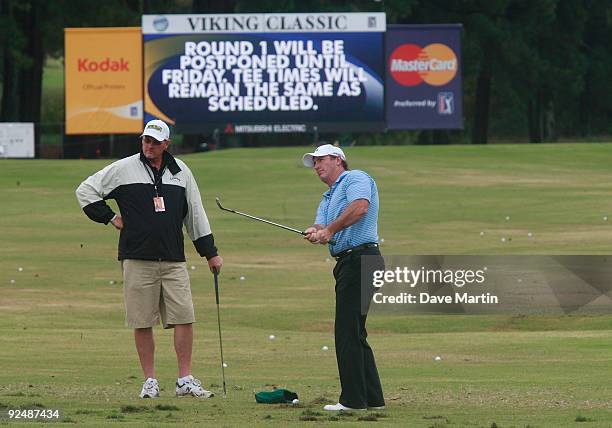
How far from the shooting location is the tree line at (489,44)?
67062 mm

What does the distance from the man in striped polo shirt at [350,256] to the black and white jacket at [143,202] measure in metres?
1.28

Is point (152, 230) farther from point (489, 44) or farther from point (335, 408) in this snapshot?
point (489, 44)

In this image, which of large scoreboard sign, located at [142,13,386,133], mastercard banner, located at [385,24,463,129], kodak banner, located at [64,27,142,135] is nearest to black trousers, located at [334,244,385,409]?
large scoreboard sign, located at [142,13,386,133]

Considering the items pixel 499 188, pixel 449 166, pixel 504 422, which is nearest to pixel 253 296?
pixel 504 422

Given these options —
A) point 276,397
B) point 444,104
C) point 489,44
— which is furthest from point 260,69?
point 276,397

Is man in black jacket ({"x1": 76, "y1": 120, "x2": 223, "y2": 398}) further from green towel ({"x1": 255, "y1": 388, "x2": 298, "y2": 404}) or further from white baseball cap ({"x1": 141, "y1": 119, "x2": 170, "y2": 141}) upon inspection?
green towel ({"x1": 255, "y1": 388, "x2": 298, "y2": 404})

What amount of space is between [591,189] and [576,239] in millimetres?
11513

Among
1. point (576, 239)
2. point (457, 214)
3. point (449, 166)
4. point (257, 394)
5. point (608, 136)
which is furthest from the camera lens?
point (608, 136)

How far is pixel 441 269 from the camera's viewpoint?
16.1 metres

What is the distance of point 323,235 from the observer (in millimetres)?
11242

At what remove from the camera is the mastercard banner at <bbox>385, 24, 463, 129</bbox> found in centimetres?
5725

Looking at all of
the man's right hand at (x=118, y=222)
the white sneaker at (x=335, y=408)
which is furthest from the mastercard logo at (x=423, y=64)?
the white sneaker at (x=335, y=408)

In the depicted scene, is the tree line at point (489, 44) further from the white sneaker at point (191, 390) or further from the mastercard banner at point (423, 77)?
the white sneaker at point (191, 390)

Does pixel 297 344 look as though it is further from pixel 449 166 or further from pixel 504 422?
pixel 449 166
